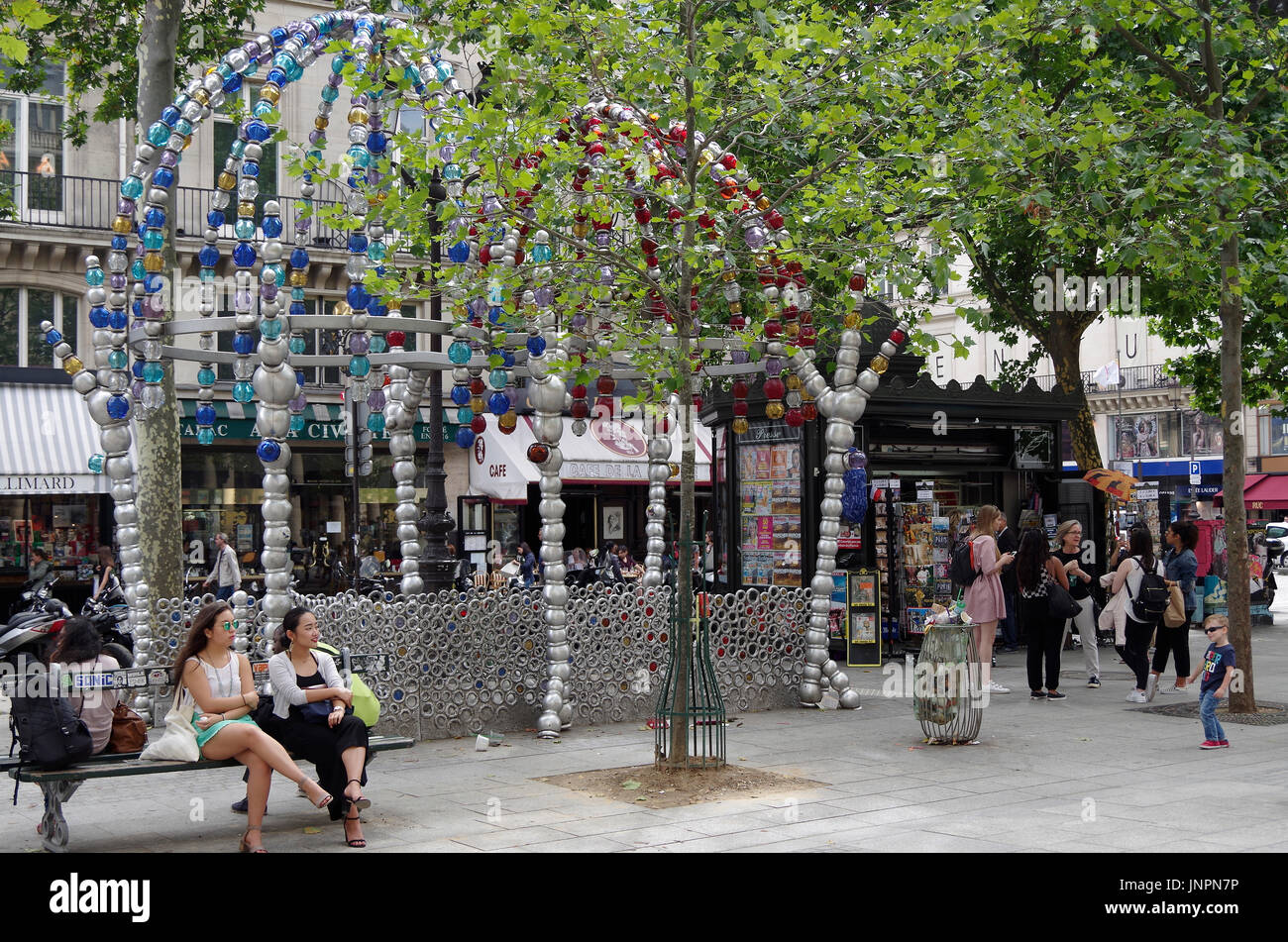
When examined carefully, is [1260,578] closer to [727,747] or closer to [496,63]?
[727,747]

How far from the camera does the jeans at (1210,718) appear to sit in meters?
9.82

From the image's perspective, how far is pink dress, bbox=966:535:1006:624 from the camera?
12570mm

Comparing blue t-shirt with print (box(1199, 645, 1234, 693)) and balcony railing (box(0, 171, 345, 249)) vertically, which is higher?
balcony railing (box(0, 171, 345, 249))

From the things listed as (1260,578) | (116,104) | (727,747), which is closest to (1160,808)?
(727,747)

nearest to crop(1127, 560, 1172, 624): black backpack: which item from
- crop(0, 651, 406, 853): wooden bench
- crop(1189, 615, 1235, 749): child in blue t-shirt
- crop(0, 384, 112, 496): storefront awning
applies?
crop(1189, 615, 1235, 749): child in blue t-shirt

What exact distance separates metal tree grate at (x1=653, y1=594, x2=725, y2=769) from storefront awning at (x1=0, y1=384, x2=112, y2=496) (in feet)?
51.8

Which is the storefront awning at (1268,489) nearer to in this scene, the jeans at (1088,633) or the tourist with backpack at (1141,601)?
the jeans at (1088,633)

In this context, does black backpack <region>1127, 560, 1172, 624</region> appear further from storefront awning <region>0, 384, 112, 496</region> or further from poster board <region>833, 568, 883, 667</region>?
storefront awning <region>0, 384, 112, 496</region>

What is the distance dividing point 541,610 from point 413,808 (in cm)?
317

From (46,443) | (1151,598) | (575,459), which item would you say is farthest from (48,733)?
(575,459)

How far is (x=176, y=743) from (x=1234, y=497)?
8848mm

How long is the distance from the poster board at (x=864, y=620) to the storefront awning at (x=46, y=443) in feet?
43.7

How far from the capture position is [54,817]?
6.97m

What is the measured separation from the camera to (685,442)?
9.28m
